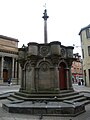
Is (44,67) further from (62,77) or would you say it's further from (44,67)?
(62,77)

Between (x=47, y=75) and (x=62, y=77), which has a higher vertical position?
(x=47, y=75)

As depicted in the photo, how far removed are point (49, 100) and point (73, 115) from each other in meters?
2.19

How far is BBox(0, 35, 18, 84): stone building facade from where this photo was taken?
41250 millimetres

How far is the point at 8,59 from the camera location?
4409cm

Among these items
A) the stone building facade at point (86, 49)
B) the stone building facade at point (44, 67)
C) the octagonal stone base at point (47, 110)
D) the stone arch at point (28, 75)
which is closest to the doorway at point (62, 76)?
the stone building facade at point (44, 67)

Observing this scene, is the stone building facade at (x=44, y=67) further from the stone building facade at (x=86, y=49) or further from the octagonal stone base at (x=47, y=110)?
the stone building facade at (x=86, y=49)

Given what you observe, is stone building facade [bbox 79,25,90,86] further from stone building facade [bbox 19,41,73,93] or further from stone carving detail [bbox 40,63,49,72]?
stone carving detail [bbox 40,63,49,72]

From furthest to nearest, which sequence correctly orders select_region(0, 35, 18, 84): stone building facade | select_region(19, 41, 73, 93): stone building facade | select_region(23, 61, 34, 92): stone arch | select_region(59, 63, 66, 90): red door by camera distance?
select_region(0, 35, 18, 84): stone building facade → select_region(59, 63, 66, 90): red door → select_region(23, 61, 34, 92): stone arch → select_region(19, 41, 73, 93): stone building facade

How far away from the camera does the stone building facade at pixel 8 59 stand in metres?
41.2

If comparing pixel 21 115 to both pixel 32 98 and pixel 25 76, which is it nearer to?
pixel 32 98

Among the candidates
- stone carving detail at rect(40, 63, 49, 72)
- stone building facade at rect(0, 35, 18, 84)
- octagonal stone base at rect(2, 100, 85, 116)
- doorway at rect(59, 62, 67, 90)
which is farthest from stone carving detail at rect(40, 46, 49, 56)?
stone building facade at rect(0, 35, 18, 84)

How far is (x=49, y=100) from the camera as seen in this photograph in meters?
8.16

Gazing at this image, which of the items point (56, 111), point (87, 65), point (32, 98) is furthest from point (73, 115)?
point (87, 65)

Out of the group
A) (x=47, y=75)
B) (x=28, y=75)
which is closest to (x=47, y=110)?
(x=47, y=75)
